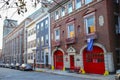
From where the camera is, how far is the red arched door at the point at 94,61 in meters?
23.4

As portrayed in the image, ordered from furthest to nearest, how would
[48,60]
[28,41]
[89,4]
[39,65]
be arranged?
[28,41] < [39,65] < [48,60] < [89,4]

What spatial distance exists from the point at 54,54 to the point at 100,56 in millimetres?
12355

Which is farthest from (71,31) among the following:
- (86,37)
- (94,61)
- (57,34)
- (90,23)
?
(94,61)

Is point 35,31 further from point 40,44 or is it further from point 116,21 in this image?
point 116,21

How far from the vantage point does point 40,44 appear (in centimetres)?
4166

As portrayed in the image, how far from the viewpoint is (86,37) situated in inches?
1003

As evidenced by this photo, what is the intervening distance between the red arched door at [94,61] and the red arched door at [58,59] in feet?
23.0

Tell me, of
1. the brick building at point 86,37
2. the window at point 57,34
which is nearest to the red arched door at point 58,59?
the brick building at point 86,37

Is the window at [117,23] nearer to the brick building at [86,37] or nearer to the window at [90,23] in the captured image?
the brick building at [86,37]

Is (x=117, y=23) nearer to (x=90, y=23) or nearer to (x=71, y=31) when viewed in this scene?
(x=90, y=23)

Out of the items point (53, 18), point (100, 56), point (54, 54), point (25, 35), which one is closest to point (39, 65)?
point (54, 54)

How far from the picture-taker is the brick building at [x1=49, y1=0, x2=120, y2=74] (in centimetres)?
2260

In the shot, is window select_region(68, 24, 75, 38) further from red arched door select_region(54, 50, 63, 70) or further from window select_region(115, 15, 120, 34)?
window select_region(115, 15, 120, 34)

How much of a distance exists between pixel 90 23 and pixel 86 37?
1.90 metres
